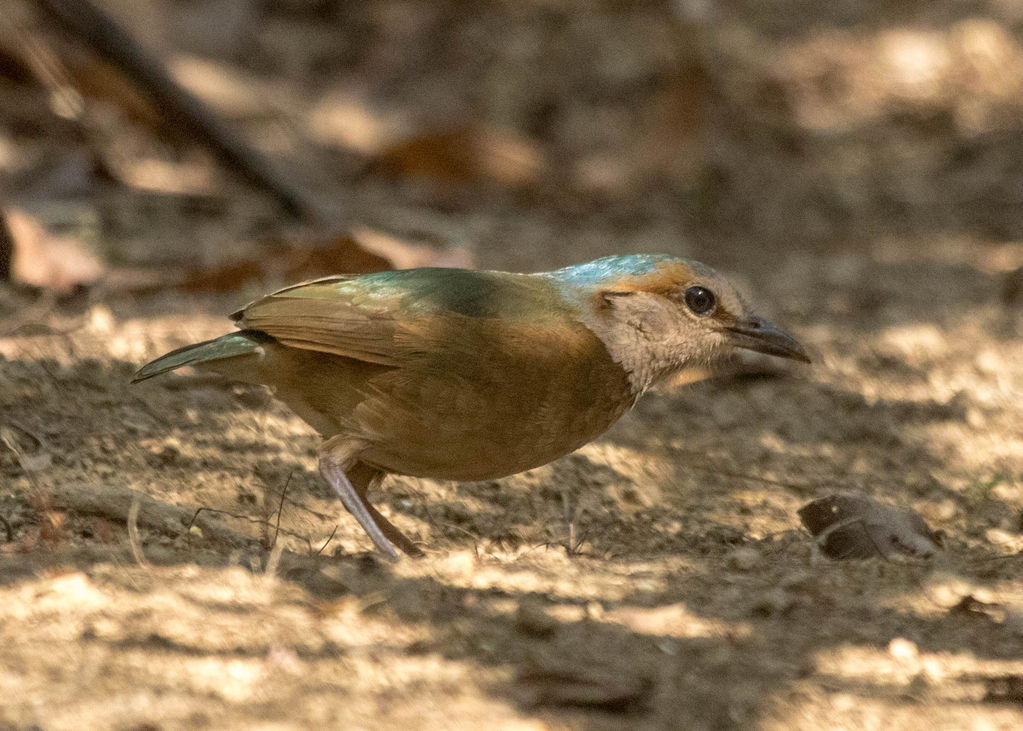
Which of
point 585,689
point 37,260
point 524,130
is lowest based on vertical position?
point 585,689

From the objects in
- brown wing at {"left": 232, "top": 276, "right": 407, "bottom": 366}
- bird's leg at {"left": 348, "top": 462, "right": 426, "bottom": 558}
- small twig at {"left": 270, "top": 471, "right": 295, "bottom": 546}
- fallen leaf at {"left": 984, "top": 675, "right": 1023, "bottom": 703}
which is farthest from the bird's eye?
fallen leaf at {"left": 984, "top": 675, "right": 1023, "bottom": 703}

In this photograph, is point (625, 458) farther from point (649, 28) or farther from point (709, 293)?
point (649, 28)

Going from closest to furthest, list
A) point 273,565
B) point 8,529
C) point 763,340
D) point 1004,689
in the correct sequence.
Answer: point 1004,689, point 273,565, point 8,529, point 763,340

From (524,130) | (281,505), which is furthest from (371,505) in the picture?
(524,130)

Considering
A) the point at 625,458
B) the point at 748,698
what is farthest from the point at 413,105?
the point at 748,698

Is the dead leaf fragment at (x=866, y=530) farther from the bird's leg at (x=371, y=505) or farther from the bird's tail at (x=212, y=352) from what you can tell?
the bird's tail at (x=212, y=352)

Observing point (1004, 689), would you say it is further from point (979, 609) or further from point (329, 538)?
point (329, 538)

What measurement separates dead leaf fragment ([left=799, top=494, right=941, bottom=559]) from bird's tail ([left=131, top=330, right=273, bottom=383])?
1755mm

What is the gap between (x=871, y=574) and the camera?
3.31 m

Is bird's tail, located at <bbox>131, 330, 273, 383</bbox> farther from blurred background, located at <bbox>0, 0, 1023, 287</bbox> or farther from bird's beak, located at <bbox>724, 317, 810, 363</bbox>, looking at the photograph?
blurred background, located at <bbox>0, 0, 1023, 287</bbox>

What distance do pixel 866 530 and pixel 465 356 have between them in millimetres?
1311

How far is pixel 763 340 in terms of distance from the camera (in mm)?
3973

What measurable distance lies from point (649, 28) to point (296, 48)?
3.05 m

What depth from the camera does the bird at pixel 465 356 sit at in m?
3.45
